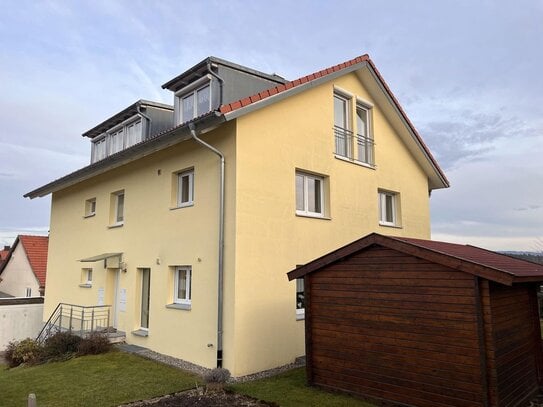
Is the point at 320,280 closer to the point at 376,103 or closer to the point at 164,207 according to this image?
the point at 164,207

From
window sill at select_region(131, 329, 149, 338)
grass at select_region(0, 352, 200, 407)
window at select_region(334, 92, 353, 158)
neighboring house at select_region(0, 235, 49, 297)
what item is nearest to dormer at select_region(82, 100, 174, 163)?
window at select_region(334, 92, 353, 158)

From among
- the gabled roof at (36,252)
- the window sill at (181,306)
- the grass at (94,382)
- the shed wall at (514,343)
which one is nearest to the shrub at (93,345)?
the grass at (94,382)

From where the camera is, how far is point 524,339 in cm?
745

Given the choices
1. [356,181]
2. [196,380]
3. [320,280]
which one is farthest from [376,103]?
[196,380]

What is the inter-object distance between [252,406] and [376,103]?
10.4 metres

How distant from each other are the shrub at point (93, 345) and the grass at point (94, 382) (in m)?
0.28

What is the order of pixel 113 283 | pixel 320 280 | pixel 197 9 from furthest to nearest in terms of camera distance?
pixel 113 283 < pixel 197 9 < pixel 320 280

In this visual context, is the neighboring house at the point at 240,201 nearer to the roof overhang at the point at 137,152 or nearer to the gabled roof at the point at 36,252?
the roof overhang at the point at 137,152

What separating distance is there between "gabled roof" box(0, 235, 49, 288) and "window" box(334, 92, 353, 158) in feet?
76.0

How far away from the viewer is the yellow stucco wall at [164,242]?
9898mm

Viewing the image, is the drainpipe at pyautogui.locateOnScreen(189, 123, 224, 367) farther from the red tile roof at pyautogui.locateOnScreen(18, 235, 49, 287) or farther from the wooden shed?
the red tile roof at pyautogui.locateOnScreen(18, 235, 49, 287)

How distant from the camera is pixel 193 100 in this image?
41.3 ft

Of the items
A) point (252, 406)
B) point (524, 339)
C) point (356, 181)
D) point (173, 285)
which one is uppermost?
point (356, 181)

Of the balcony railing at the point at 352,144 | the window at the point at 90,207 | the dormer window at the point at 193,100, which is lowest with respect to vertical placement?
the window at the point at 90,207
